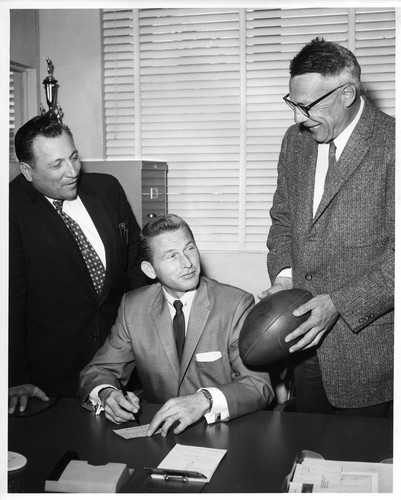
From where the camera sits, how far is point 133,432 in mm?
1845

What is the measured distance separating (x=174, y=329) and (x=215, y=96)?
2063 mm

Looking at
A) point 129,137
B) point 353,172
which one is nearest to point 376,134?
point 353,172

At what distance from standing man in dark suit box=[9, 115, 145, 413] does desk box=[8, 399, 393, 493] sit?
0.74 m

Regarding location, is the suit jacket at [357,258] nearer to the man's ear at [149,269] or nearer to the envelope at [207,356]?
the envelope at [207,356]

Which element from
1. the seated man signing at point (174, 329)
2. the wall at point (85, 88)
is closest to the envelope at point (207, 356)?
the seated man signing at point (174, 329)

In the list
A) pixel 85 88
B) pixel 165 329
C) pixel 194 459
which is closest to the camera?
pixel 194 459

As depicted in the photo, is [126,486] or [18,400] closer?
[126,486]

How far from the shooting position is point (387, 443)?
1726 mm

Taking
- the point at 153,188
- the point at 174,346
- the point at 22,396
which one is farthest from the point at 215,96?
the point at 22,396

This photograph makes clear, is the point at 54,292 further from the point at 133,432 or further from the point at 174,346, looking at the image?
the point at 133,432

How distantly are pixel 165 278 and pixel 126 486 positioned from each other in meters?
0.96

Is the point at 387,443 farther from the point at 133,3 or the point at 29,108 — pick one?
the point at 29,108

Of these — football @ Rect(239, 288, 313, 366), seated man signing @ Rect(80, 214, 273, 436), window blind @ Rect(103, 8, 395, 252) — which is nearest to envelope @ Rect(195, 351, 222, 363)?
seated man signing @ Rect(80, 214, 273, 436)

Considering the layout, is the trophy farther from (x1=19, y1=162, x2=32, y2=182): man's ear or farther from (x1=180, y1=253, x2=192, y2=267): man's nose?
(x1=180, y1=253, x2=192, y2=267): man's nose
